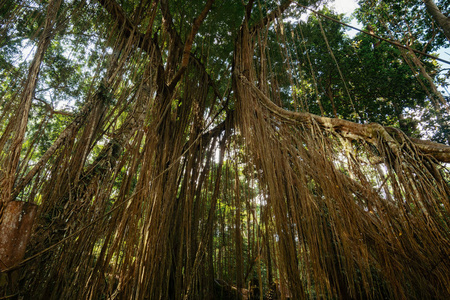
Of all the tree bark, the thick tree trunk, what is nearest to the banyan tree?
the thick tree trunk

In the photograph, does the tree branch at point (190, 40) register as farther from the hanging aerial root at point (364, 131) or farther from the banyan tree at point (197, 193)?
the hanging aerial root at point (364, 131)

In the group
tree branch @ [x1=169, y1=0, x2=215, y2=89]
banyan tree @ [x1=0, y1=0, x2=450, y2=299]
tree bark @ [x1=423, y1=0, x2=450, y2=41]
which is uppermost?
tree bark @ [x1=423, y1=0, x2=450, y2=41]

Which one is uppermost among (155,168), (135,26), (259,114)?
(135,26)

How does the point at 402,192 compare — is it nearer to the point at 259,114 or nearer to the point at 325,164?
the point at 325,164

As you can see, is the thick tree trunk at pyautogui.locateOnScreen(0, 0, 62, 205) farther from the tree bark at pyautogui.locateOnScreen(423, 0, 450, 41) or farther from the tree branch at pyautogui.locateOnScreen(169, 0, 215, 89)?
the tree bark at pyautogui.locateOnScreen(423, 0, 450, 41)

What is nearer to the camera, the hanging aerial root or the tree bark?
the hanging aerial root

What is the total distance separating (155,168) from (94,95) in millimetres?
806

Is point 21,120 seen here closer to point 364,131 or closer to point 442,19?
point 364,131

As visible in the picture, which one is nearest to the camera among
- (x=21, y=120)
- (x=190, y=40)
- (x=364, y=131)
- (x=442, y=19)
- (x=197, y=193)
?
(x=21, y=120)

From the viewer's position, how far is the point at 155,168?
2.08 m

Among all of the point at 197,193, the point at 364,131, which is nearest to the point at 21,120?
the point at 197,193

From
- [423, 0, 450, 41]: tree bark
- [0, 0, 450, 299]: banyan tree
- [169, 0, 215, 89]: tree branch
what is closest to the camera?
[0, 0, 450, 299]: banyan tree

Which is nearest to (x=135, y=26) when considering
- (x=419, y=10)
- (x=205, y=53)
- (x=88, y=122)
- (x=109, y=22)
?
(x=109, y=22)

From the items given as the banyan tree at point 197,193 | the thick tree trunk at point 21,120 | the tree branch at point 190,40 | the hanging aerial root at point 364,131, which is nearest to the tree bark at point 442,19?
the banyan tree at point 197,193
